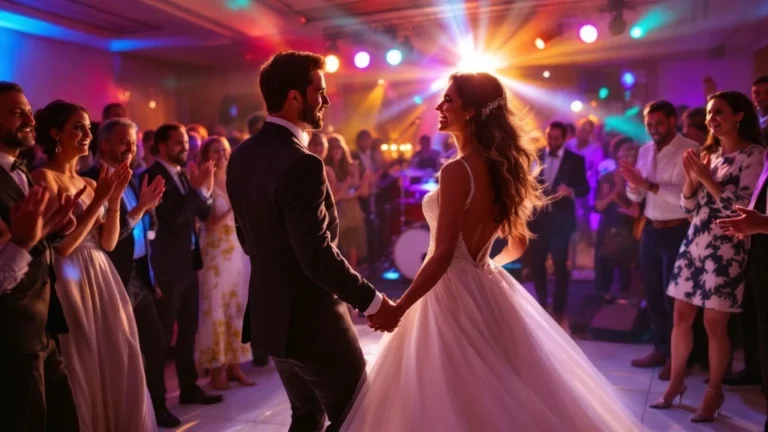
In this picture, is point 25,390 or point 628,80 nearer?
point 25,390

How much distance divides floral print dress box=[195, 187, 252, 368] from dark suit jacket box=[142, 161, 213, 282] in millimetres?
307

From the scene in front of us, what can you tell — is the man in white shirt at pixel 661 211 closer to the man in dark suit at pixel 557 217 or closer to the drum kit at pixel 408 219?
the man in dark suit at pixel 557 217

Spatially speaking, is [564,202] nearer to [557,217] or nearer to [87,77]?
[557,217]

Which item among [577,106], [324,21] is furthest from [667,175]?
[577,106]

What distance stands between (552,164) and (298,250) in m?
4.18

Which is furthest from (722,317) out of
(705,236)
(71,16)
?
(71,16)

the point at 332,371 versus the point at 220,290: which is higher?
the point at 332,371

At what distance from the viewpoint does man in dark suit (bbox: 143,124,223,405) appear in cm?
360

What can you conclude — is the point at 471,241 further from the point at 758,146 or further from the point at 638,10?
the point at 638,10

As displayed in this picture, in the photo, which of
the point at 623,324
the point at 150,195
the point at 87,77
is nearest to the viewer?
the point at 150,195

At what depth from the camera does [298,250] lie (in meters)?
1.90

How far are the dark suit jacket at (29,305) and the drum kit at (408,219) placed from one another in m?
4.78

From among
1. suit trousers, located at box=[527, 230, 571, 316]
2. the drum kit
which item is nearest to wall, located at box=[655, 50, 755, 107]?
the drum kit

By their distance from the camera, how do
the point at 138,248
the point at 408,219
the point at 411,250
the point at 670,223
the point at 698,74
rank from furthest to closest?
the point at 698,74 < the point at 408,219 < the point at 411,250 < the point at 670,223 < the point at 138,248
